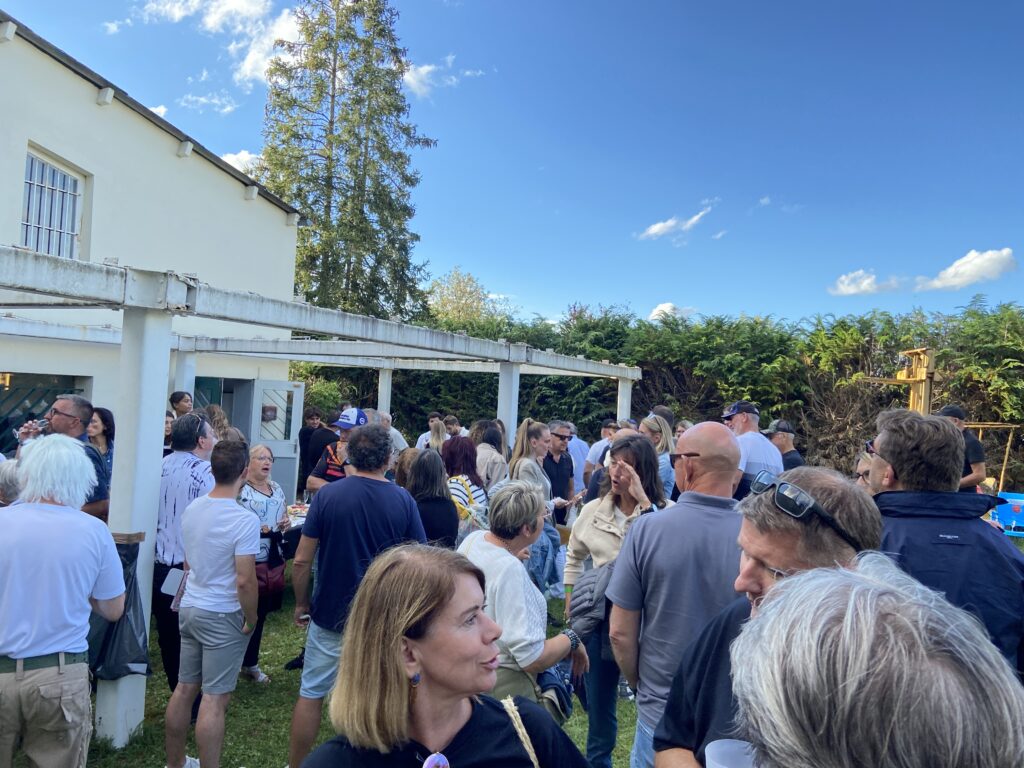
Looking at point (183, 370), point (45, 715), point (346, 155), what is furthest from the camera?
point (346, 155)

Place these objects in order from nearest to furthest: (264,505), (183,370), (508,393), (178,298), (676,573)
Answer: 1. (676,573)
2. (178,298)
3. (264,505)
4. (508,393)
5. (183,370)

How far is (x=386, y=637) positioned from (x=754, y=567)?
0.93 meters

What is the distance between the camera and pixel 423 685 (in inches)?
59.9

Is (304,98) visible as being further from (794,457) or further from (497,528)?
(497,528)

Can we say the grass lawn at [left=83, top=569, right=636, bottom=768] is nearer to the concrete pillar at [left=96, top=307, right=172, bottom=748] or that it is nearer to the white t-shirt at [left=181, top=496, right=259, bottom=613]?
the concrete pillar at [left=96, top=307, right=172, bottom=748]

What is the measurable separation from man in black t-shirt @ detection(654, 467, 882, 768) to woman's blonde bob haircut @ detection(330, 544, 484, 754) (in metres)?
0.60

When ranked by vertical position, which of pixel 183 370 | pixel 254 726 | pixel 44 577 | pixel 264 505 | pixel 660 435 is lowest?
pixel 254 726

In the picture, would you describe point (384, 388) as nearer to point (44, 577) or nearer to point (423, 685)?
point (44, 577)

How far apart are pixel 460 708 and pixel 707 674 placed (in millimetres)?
576

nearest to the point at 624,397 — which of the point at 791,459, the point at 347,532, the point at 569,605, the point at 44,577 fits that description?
the point at 791,459

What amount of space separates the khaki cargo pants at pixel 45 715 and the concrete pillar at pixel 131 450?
1190 mm

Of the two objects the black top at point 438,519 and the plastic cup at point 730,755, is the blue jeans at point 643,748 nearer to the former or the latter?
the plastic cup at point 730,755

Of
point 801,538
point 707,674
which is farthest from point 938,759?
point 801,538

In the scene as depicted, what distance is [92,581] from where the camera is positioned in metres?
2.84
